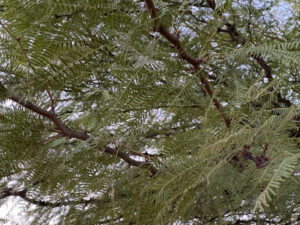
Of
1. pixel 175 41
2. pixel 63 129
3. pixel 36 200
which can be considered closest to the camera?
pixel 175 41

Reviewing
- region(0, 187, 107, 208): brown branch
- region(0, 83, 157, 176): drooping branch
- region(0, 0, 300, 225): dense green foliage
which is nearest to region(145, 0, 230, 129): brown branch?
region(0, 0, 300, 225): dense green foliage

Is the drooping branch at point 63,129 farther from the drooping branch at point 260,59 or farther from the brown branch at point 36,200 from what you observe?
the drooping branch at point 260,59

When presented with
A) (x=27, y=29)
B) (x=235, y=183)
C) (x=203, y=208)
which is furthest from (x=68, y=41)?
(x=203, y=208)

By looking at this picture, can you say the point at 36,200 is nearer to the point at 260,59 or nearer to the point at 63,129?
the point at 63,129

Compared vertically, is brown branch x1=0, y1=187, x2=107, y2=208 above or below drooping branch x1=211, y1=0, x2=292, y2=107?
below

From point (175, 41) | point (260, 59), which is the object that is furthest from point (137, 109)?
point (260, 59)

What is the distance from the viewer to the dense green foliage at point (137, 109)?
308 millimetres

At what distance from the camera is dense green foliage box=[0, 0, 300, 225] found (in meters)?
0.31

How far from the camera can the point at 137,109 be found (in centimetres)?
41

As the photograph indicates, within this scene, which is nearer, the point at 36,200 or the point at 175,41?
the point at 175,41

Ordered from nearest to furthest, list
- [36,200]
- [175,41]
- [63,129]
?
1. [175,41]
2. [63,129]
3. [36,200]

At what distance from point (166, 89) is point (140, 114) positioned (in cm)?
6

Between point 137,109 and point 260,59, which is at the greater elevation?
point 260,59

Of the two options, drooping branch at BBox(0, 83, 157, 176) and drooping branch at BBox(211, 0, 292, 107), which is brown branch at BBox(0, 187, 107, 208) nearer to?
drooping branch at BBox(0, 83, 157, 176)
